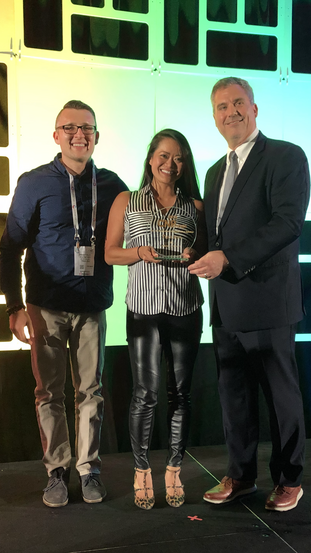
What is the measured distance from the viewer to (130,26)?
3465 mm

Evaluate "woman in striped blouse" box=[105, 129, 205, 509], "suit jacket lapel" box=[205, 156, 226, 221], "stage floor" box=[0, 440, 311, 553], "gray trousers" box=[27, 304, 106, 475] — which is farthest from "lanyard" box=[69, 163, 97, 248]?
"stage floor" box=[0, 440, 311, 553]

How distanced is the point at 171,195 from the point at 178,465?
1274mm

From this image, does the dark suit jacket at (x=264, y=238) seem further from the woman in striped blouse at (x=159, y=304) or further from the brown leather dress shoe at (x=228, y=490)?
the brown leather dress shoe at (x=228, y=490)

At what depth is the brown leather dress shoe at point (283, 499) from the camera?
2596 millimetres

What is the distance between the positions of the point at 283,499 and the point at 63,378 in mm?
1194

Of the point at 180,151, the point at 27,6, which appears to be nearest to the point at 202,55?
the point at 27,6

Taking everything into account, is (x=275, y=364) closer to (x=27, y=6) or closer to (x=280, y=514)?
(x=280, y=514)

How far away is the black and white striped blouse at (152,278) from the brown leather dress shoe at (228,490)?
35.5 inches

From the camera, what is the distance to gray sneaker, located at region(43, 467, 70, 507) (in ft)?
8.86

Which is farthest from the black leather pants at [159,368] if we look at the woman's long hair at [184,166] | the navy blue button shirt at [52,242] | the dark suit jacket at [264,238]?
the woman's long hair at [184,166]

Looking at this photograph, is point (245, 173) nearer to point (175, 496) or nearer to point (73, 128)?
point (73, 128)

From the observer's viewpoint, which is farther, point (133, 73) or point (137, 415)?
point (133, 73)

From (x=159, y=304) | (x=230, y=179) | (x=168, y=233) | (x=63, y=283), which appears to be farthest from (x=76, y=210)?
(x=230, y=179)

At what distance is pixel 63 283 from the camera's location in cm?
276
